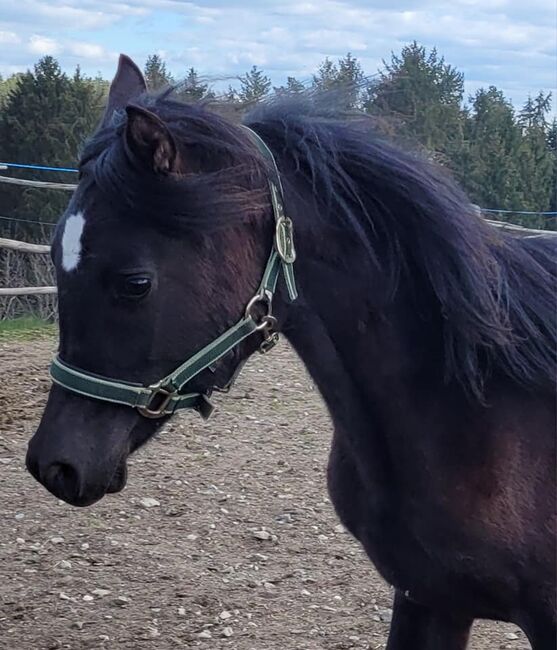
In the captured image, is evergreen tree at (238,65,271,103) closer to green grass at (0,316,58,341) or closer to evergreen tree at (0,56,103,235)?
green grass at (0,316,58,341)

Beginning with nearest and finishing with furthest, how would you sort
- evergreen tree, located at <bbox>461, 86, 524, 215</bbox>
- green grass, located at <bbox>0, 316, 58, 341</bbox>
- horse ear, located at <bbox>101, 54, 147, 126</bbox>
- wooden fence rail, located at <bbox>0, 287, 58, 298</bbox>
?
horse ear, located at <bbox>101, 54, 147, 126</bbox>
green grass, located at <bbox>0, 316, 58, 341</bbox>
wooden fence rail, located at <bbox>0, 287, 58, 298</bbox>
evergreen tree, located at <bbox>461, 86, 524, 215</bbox>

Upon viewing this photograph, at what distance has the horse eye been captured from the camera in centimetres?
162

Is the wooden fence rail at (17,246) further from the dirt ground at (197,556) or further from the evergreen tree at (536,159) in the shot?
the evergreen tree at (536,159)

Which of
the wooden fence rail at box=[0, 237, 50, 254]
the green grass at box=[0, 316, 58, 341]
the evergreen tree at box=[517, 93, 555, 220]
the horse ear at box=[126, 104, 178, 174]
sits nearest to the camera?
the horse ear at box=[126, 104, 178, 174]

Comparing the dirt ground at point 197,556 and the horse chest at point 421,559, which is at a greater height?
the horse chest at point 421,559

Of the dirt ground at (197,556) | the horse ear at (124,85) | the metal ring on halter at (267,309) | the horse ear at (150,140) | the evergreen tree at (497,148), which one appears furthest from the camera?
the evergreen tree at (497,148)

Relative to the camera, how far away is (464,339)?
184 centimetres

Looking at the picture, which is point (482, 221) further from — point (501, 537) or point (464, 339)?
point (501, 537)

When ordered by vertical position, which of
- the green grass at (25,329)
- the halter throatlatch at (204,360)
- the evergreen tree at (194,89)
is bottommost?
the green grass at (25,329)

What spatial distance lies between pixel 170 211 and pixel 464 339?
0.66 meters

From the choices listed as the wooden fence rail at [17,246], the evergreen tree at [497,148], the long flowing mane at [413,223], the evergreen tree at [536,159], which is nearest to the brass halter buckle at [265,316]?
the long flowing mane at [413,223]

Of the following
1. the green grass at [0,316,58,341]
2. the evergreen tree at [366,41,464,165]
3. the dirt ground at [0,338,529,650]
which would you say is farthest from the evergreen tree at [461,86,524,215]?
the dirt ground at [0,338,529,650]

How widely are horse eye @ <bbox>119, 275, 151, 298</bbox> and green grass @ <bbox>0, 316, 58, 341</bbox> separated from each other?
574cm

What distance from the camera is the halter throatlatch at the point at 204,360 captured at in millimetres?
1659
